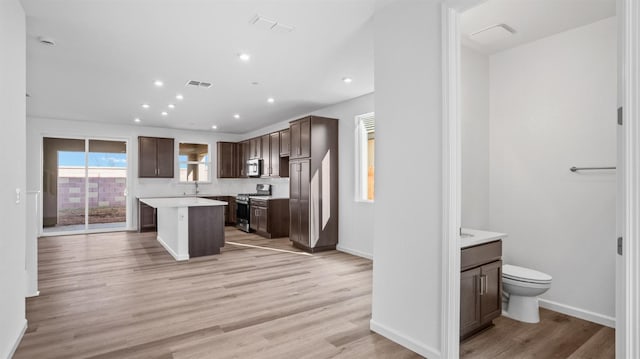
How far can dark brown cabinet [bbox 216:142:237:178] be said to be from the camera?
368 inches

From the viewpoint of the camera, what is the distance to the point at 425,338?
238 cm

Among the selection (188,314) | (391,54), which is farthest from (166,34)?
(188,314)

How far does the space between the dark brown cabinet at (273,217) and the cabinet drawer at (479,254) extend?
5.03m

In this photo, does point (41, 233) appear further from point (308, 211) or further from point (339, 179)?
point (339, 179)

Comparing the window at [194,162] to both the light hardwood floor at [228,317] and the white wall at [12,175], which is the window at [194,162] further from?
the white wall at [12,175]

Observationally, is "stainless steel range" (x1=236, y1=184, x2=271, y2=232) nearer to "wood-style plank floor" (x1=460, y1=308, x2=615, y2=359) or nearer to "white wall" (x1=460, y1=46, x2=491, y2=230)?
"white wall" (x1=460, y1=46, x2=491, y2=230)

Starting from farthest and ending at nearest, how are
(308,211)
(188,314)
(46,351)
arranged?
(308,211)
(188,314)
(46,351)

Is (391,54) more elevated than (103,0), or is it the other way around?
(103,0)

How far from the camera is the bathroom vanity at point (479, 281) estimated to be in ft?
8.45

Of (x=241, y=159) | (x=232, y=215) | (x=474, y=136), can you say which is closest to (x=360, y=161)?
(x=474, y=136)

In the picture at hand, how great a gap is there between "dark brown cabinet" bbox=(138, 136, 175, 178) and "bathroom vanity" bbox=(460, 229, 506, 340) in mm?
7845

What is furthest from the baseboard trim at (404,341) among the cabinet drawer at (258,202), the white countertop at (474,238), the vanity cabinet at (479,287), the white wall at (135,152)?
the white wall at (135,152)

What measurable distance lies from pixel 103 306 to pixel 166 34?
2.81m

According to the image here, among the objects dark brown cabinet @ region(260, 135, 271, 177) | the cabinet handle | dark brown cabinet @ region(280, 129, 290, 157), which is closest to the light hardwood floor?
the cabinet handle
